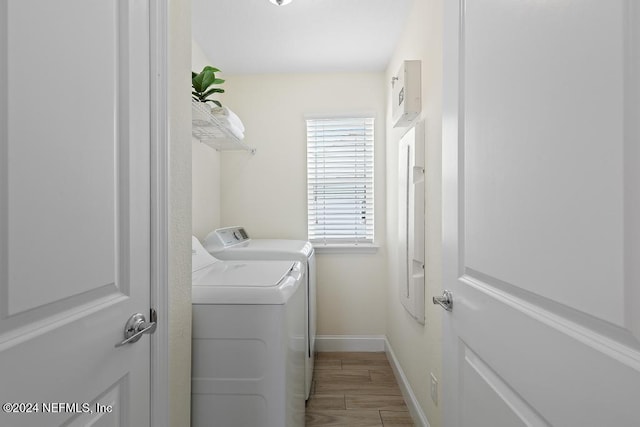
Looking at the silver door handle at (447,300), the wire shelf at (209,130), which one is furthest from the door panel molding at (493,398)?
the wire shelf at (209,130)

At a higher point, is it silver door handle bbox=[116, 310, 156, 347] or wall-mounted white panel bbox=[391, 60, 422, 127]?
wall-mounted white panel bbox=[391, 60, 422, 127]

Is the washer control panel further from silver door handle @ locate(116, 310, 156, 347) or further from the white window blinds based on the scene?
silver door handle @ locate(116, 310, 156, 347)

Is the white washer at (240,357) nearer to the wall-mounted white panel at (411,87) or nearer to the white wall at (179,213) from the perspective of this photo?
the white wall at (179,213)

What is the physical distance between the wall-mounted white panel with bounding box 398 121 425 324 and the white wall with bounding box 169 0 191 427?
1.16m

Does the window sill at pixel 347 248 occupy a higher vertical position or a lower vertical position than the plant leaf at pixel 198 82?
lower

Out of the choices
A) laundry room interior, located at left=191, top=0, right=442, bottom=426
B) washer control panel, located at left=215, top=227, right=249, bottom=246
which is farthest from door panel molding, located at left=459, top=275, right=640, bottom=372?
washer control panel, located at left=215, top=227, right=249, bottom=246

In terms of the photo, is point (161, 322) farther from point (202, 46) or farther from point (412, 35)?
point (202, 46)

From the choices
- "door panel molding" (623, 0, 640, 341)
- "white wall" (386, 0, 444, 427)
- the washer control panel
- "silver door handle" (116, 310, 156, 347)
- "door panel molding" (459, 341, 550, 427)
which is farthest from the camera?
the washer control panel

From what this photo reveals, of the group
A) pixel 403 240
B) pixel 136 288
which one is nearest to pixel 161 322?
pixel 136 288

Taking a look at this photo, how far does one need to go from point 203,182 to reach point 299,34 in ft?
4.16

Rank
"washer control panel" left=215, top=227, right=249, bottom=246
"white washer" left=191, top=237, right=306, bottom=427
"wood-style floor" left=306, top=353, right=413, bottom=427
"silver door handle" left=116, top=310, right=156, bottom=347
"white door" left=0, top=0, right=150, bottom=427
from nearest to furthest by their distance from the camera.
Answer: "white door" left=0, top=0, right=150, bottom=427
"silver door handle" left=116, top=310, right=156, bottom=347
"white washer" left=191, top=237, right=306, bottom=427
"wood-style floor" left=306, top=353, right=413, bottom=427
"washer control panel" left=215, top=227, right=249, bottom=246

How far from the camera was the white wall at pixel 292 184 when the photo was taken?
286 cm

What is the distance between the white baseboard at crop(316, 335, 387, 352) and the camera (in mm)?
2840

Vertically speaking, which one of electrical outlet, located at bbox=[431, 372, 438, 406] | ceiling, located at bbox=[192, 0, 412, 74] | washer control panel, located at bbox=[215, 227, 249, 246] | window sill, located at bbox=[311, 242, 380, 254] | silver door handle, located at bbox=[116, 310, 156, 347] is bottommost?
electrical outlet, located at bbox=[431, 372, 438, 406]
